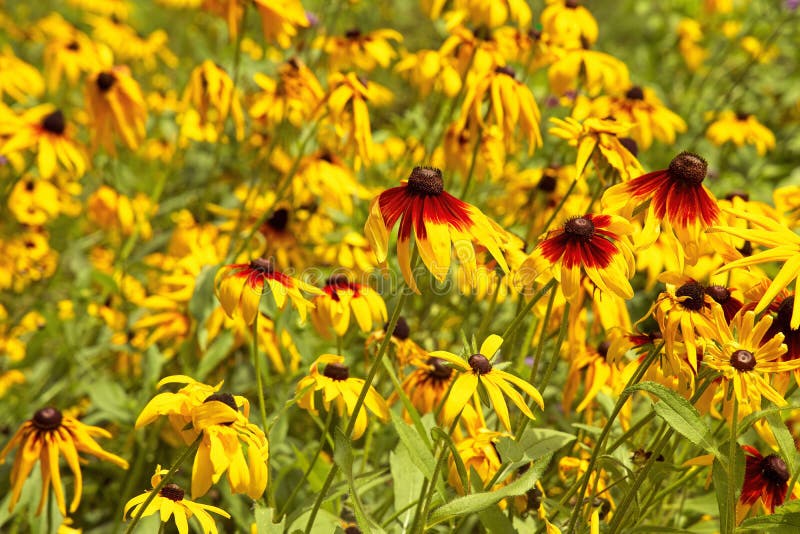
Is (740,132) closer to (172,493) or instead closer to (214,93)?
(214,93)

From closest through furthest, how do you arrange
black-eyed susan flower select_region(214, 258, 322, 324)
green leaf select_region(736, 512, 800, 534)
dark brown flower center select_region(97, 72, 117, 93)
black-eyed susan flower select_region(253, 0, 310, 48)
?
1. green leaf select_region(736, 512, 800, 534)
2. black-eyed susan flower select_region(214, 258, 322, 324)
3. black-eyed susan flower select_region(253, 0, 310, 48)
4. dark brown flower center select_region(97, 72, 117, 93)

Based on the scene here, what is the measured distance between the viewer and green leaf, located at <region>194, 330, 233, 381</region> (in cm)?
190

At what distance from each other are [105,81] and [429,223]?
1.56 metres

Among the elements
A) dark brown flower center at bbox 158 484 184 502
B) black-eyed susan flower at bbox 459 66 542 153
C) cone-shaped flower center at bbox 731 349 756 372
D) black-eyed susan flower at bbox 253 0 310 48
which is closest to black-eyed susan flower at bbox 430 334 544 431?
cone-shaped flower center at bbox 731 349 756 372

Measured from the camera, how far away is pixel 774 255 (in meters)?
1.10

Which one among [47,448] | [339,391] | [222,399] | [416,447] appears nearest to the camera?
[222,399]

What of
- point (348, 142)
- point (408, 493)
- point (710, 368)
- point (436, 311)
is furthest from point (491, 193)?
point (710, 368)

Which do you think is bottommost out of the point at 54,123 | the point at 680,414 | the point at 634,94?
the point at 54,123

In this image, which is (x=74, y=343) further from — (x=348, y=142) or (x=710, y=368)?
(x=710, y=368)

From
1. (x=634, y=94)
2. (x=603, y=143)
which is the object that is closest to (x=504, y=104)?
(x=603, y=143)

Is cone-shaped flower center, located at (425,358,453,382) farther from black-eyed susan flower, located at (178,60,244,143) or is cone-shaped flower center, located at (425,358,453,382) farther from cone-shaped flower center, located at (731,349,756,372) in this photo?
black-eyed susan flower, located at (178,60,244,143)

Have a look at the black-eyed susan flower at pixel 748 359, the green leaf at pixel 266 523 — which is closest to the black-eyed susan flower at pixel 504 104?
the black-eyed susan flower at pixel 748 359

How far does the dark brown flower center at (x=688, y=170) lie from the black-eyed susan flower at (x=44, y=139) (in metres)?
1.60

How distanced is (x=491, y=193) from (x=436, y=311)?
625 mm
